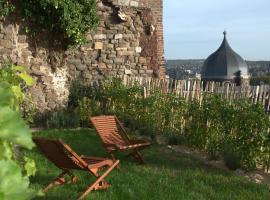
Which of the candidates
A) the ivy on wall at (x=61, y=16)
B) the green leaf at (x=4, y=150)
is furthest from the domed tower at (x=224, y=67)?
the green leaf at (x=4, y=150)

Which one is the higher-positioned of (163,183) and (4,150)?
(4,150)

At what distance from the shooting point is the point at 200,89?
8805 mm

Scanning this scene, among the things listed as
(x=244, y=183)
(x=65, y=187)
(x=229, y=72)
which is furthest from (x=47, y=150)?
(x=229, y=72)

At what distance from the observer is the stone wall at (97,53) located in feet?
36.7

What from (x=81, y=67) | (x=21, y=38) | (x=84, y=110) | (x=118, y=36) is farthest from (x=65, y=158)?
(x=118, y=36)

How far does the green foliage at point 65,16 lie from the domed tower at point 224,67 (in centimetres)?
3300

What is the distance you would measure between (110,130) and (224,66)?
38.5 m

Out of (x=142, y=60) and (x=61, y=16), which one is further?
(x=142, y=60)

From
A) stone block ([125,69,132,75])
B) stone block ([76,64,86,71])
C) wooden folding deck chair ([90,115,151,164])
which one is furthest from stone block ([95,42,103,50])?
wooden folding deck chair ([90,115,151,164])

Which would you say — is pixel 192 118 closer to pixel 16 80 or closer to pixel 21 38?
pixel 21 38

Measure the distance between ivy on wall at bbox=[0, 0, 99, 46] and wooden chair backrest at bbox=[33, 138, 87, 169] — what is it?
6407 mm

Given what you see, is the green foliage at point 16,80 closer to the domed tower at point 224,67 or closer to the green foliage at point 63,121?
the green foliage at point 63,121

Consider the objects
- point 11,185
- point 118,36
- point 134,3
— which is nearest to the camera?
point 11,185

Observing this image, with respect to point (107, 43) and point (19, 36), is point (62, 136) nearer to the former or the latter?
point (19, 36)
